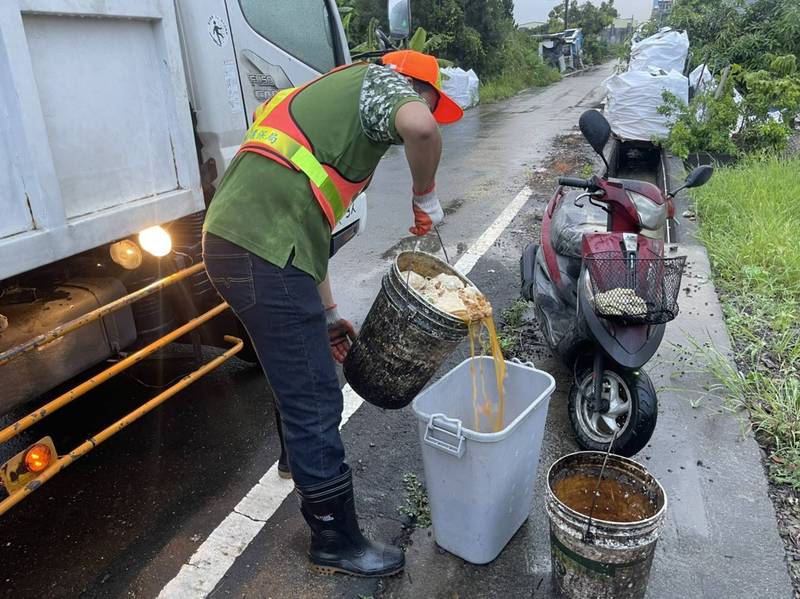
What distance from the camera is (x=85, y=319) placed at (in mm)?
2250

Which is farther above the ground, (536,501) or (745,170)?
(745,170)

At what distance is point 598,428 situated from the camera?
299 cm

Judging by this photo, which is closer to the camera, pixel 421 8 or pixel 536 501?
pixel 536 501

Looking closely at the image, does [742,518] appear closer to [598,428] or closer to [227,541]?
[598,428]

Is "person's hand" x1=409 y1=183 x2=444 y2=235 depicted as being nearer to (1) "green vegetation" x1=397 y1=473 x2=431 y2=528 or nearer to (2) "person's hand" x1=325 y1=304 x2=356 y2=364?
(2) "person's hand" x1=325 y1=304 x2=356 y2=364

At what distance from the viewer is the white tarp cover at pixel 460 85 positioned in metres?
15.3

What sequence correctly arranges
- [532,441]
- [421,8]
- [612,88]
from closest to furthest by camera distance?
1. [532,441]
2. [612,88]
3. [421,8]

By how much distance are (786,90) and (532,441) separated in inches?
294

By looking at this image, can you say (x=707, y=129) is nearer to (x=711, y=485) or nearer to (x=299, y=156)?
(x=711, y=485)

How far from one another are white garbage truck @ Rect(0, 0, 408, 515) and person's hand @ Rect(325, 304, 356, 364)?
0.63m

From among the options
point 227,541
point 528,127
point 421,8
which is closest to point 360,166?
point 227,541

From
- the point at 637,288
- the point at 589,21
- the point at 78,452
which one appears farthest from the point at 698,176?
the point at 589,21

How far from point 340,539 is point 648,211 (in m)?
2.13

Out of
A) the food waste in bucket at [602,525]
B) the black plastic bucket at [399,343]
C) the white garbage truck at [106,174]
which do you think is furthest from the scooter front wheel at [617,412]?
the white garbage truck at [106,174]
